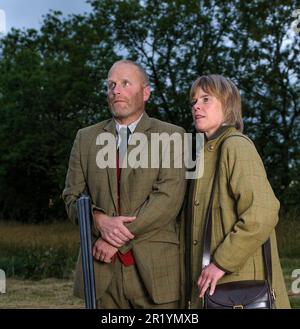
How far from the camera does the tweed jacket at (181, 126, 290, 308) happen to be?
2.75 metres

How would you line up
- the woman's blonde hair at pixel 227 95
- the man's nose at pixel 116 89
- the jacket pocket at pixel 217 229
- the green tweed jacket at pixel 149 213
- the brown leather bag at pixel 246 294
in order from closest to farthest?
the brown leather bag at pixel 246 294
the jacket pocket at pixel 217 229
the woman's blonde hair at pixel 227 95
the green tweed jacket at pixel 149 213
the man's nose at pixel 116 89

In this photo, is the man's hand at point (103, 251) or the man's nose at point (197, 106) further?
the man's hand at point (103, 251)

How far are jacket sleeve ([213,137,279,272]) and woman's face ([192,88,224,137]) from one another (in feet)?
0.58

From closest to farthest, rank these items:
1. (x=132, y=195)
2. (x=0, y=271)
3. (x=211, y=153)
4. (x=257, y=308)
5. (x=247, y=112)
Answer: (x=257, y=308)
(x=211, y=153)
(x=132, y=195)
(x=0, y=271)
(x=247, y=112)

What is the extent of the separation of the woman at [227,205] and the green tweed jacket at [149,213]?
0.38 ft

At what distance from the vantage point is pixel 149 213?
3082mm

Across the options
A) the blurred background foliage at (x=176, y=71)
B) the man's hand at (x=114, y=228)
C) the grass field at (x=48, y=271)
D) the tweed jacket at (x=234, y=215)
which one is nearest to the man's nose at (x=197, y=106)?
the tweed jacket at (x=234, y=215)

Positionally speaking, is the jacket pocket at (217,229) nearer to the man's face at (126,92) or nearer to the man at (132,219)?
the man at (132,219)

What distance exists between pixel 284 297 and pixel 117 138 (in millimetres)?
A: 1027

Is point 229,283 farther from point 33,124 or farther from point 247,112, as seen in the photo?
point 33,124

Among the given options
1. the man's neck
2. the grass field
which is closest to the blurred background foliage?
the grass field

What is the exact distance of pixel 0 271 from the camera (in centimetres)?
1042

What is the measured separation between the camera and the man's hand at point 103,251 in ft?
10.2
